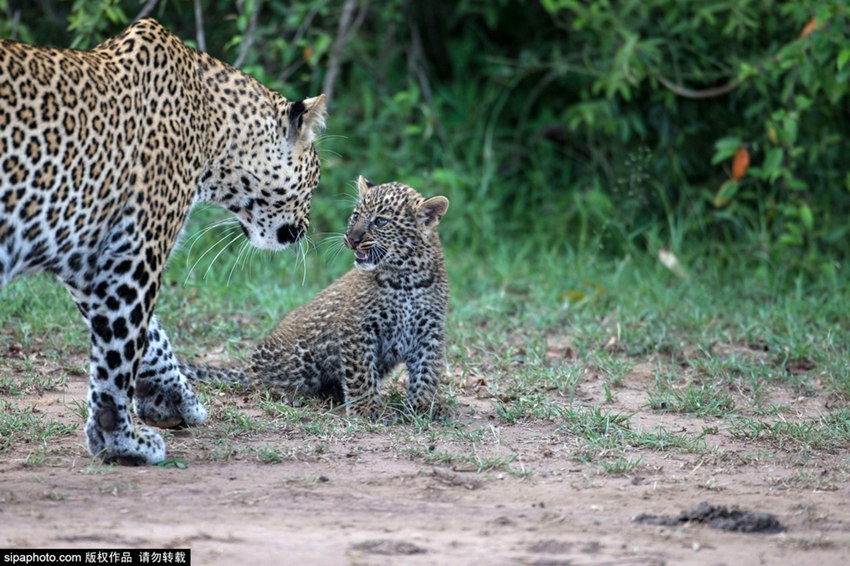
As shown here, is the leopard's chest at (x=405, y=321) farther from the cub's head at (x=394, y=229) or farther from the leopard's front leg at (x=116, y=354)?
the leopard's front leg at (x=116, y=354)

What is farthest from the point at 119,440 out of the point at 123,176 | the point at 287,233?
the point at 287,233

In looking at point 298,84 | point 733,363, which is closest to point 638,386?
point 733,363

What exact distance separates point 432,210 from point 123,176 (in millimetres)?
1997

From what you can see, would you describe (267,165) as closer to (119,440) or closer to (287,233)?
(287,233)

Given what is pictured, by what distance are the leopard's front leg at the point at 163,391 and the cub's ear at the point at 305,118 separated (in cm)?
122

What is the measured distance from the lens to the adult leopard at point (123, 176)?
17.0 feet

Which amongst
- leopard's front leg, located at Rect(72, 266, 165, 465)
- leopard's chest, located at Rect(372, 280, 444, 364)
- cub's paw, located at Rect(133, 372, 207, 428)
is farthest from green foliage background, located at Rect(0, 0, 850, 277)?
leopard's front leg, located at Rect(72, 266, 165, 465)

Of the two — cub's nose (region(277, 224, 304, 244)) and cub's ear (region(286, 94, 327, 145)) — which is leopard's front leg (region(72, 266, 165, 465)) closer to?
cub's nose (region(277, 224, 304, 244))

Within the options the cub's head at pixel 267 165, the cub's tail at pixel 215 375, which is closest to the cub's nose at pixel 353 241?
the cub's head at pixel 267 165

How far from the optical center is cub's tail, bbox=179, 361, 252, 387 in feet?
23.0

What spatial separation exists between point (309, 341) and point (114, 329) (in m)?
1.60

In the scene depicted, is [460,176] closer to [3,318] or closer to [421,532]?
[3,318]

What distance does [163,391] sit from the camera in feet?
20.4

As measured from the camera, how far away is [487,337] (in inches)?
326
